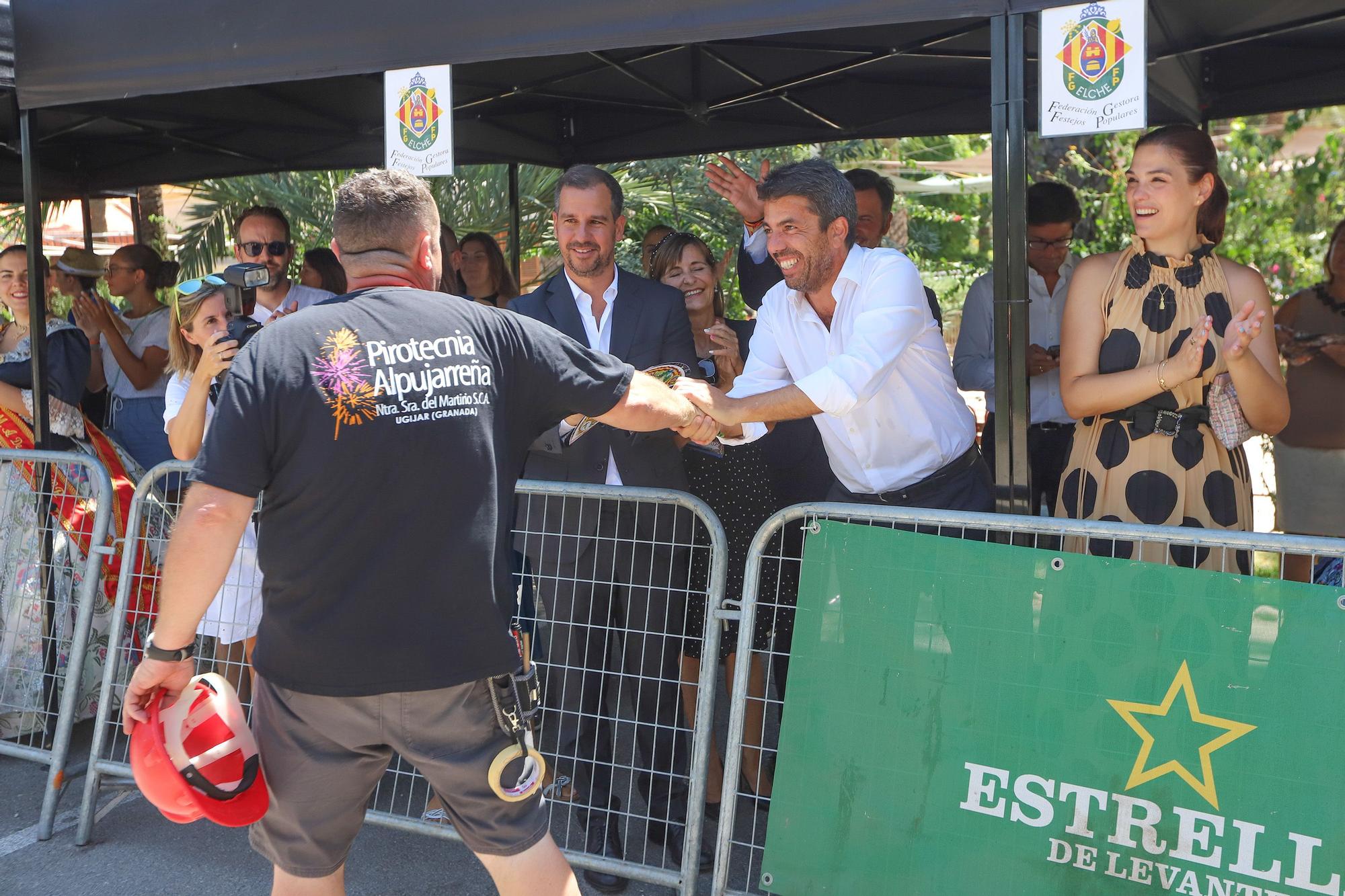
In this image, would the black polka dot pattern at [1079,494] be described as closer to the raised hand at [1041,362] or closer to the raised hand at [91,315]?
the raised hand at [1041,362]

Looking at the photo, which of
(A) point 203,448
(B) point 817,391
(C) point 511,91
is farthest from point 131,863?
(C) point 511,91

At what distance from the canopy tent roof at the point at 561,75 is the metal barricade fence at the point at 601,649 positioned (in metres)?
1.47

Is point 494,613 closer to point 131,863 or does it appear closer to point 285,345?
point 285,345

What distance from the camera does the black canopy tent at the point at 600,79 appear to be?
3.30 metres

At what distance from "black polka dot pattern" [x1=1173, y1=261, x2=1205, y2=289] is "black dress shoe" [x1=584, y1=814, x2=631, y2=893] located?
7.83ft

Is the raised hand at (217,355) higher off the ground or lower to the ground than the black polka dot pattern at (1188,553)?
higher

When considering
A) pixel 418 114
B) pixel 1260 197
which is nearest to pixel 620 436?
pixel 418 114

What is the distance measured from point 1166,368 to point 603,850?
2.21 meters

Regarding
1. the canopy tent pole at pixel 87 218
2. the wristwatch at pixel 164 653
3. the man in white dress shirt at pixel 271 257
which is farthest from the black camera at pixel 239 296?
the canopy tent pole at pixel 87 218

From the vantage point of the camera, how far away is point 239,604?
4.07m

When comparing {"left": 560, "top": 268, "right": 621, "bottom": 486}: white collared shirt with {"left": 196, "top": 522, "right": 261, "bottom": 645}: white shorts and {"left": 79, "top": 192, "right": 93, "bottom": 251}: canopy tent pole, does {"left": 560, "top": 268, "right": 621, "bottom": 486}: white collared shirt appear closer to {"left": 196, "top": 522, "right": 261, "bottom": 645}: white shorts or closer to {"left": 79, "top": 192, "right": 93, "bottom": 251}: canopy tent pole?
{"left": 196, "top": 522, "right": 261, "bottom": 645}: white shorts

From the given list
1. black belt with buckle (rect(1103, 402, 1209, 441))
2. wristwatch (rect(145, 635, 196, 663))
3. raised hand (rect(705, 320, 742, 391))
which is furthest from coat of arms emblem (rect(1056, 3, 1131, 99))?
wristwatch (rect(145, 635, 196, 663))

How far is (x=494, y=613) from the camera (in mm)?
2494

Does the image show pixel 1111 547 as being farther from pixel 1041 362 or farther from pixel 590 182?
pixel 590 182
